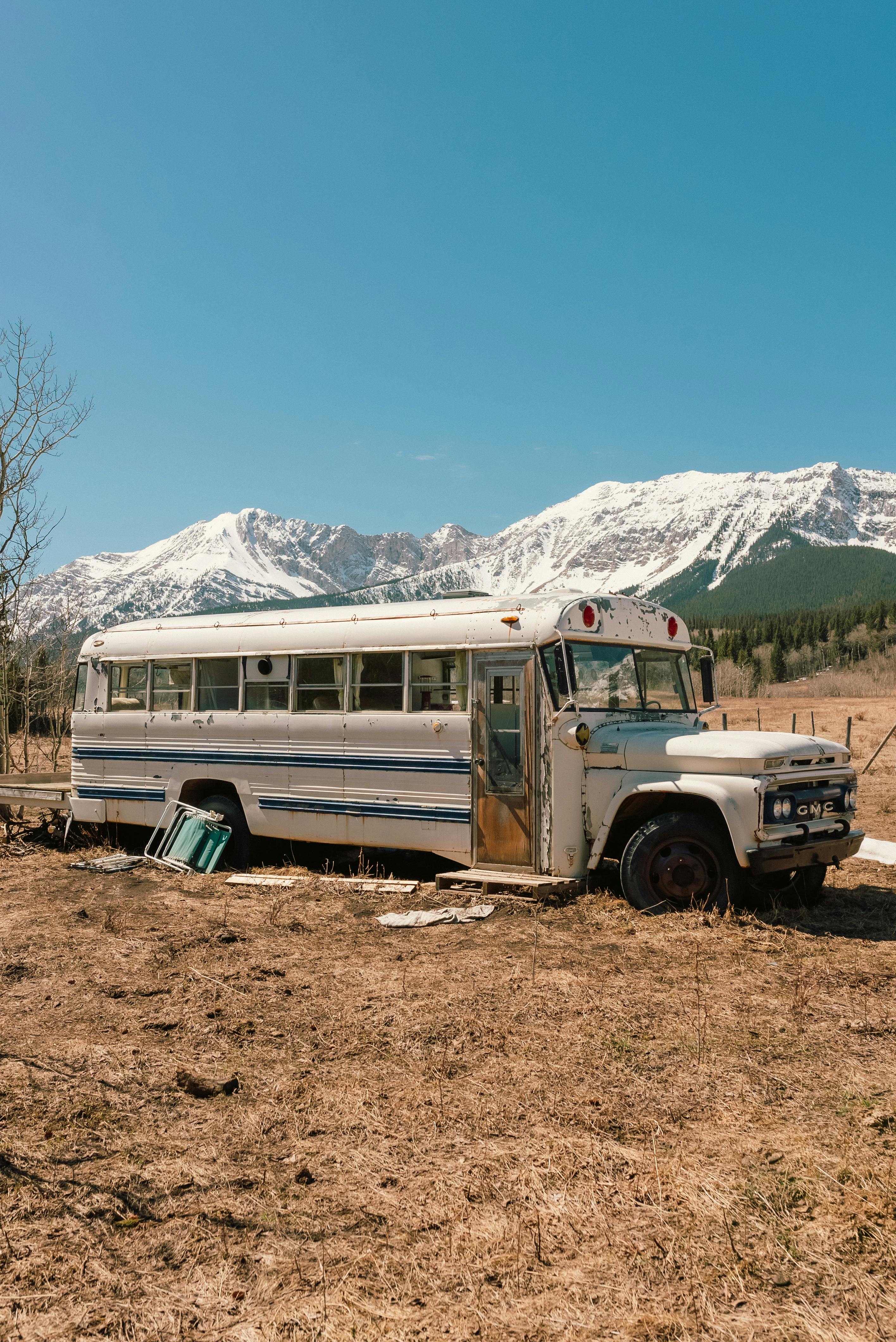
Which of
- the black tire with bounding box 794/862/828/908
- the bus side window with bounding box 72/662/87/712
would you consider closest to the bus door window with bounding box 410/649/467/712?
the black tire with bounding box 794/862/828/908

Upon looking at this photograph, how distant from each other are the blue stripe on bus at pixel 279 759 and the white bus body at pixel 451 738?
2cm

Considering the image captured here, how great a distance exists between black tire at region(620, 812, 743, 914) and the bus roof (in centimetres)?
190

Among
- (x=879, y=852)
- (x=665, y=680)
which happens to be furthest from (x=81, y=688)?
(x=879, y=852)

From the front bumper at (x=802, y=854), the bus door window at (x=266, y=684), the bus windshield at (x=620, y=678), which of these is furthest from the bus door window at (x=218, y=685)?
the front bumper at (x=802, y=854)

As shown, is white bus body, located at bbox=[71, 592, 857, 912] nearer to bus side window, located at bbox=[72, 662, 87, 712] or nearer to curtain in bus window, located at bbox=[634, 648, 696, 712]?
curtain in bus window, located at bbox=[634, 648, 696, 712]

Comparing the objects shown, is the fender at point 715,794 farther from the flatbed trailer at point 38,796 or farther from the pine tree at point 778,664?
the pine tree at point 778,664

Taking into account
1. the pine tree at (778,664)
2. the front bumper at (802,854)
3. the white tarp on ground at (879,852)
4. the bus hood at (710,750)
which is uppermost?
the pine tree at (778,664)

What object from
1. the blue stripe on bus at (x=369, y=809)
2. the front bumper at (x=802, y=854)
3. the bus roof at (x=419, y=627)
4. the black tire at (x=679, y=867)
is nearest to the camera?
the front bumper at (x=802, y=854)

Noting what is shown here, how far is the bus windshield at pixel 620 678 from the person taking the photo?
805cm

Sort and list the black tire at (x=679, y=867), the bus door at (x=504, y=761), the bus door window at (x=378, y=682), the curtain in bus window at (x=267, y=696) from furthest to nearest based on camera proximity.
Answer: the curtain in bus window at (x=267, y=696) < the bus door window at (x=378, y=682) < the bus door at (x=504, y=761) < the black tire at (x=679, y=867)

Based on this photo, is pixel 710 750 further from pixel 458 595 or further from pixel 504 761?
pixel 458 595

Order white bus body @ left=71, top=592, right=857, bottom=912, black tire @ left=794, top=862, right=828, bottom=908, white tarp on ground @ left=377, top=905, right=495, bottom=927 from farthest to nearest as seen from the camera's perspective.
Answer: black tire @ left=794, top=862, right=828, bottom=908 → white tarp on ground @ left=377, top=905, right=495, bottom=927 → white bus body @ left=71, top=592, right=857, bottom=912

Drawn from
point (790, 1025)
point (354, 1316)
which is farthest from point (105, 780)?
point (354, 1316)

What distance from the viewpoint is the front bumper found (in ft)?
22.3
